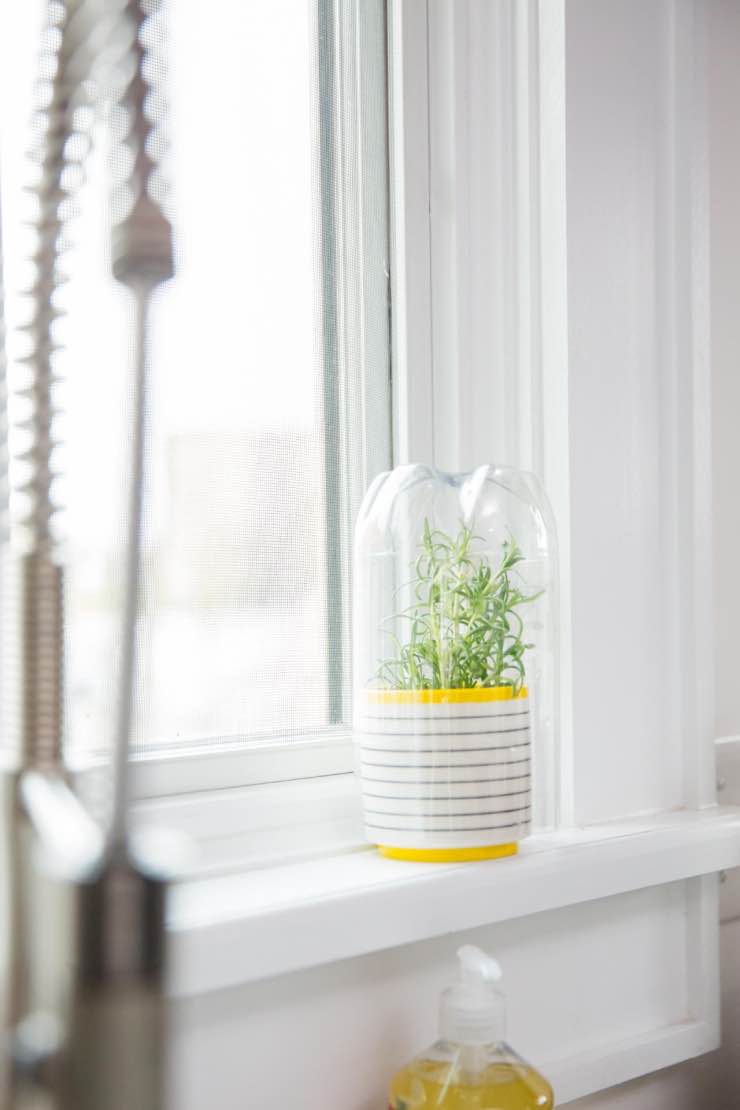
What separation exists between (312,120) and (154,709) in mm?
531

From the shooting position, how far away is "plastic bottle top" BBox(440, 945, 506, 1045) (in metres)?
0.71

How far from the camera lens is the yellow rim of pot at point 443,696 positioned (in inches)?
32.0

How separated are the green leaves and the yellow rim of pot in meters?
0.02

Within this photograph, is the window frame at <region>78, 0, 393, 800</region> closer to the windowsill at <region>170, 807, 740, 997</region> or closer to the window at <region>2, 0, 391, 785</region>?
the window at <region>2, 0, 391, 785</region>

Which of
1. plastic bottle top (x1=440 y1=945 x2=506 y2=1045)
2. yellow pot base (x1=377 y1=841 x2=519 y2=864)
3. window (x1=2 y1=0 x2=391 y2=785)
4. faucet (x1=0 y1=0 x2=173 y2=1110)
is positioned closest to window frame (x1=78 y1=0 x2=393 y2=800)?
window (x1=2 y1=0 x2=391 y2=785)

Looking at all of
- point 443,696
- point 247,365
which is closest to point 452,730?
point 443,696

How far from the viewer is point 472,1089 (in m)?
0.70

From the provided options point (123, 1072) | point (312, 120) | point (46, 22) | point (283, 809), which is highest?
point (312, 120)

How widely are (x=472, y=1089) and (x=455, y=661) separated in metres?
0.30

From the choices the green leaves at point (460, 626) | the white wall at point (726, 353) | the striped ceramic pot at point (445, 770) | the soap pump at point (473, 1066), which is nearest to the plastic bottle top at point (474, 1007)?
the soap pump at point (473, 1066)

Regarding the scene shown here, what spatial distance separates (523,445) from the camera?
101 cm

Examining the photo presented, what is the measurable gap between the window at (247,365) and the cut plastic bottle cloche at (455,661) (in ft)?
0.21

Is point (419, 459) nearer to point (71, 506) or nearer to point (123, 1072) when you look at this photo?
point (71, 506)

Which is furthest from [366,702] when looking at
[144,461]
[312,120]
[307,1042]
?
[144,461]
